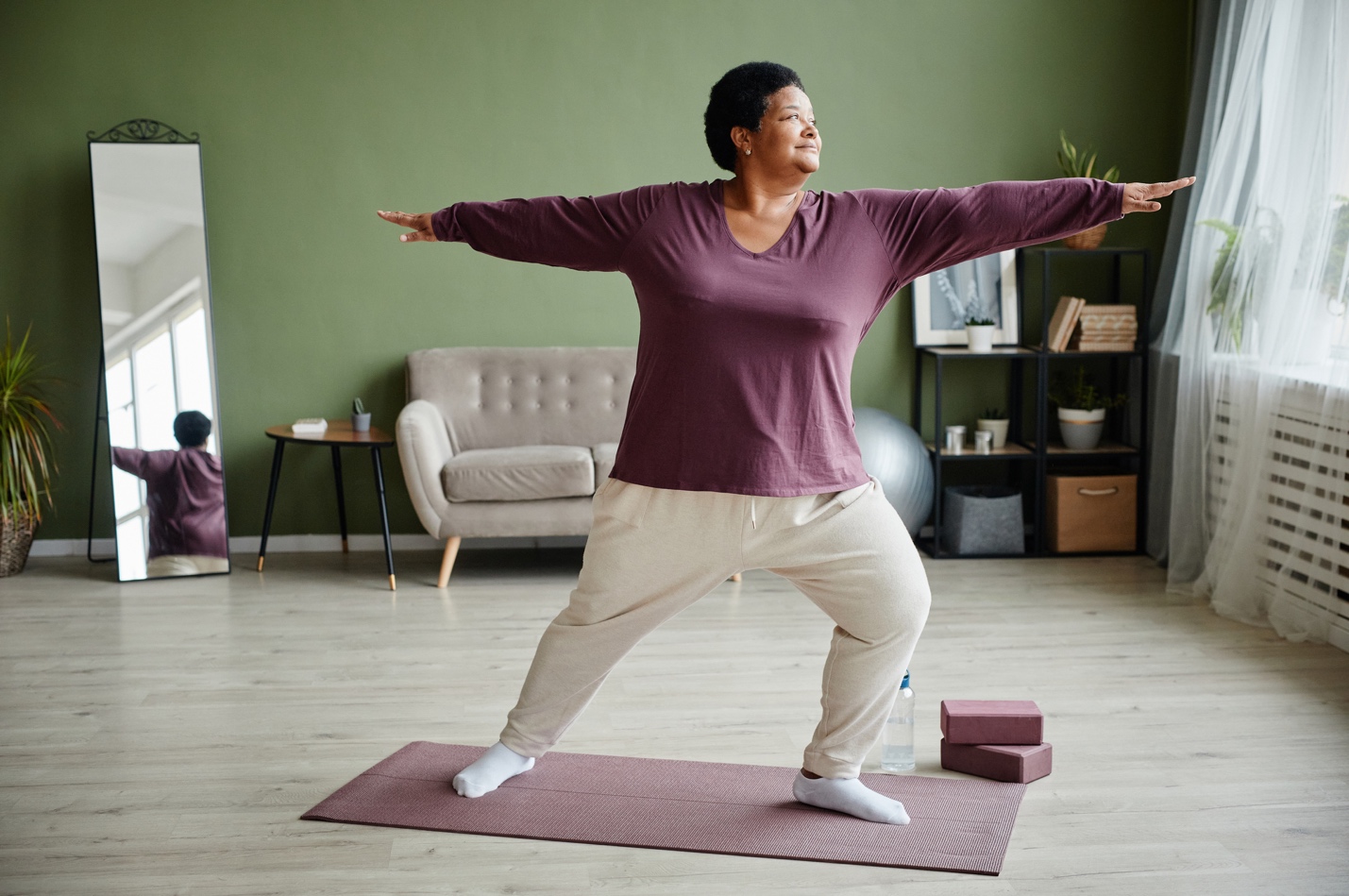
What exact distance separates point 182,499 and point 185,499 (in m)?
0.01

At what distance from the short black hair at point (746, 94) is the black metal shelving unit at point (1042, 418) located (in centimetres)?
268

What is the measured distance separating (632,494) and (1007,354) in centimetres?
289

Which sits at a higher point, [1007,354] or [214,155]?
[214,155]

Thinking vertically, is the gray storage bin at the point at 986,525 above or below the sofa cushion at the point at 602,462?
below

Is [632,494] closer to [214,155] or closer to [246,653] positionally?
[246,653]

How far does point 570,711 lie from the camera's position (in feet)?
8.07

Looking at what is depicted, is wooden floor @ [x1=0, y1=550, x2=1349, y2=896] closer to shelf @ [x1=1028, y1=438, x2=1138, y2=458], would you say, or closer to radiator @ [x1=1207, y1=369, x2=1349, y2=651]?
radiator @ [x1=1207, y1=369, x2=1349, y2=651]

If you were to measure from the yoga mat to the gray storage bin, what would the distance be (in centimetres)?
222

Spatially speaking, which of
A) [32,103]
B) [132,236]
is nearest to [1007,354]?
[132,236]

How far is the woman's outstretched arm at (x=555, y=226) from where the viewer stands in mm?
2256

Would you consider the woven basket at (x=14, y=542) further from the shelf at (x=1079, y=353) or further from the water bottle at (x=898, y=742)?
the shelf at (x=1079, y=353)

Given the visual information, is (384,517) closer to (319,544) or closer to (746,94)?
(319,544)

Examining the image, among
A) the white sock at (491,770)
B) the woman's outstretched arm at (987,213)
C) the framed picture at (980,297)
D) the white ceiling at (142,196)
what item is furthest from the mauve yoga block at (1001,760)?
the white ceiling at (142,196)

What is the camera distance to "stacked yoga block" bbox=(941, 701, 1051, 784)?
8.52 ft
